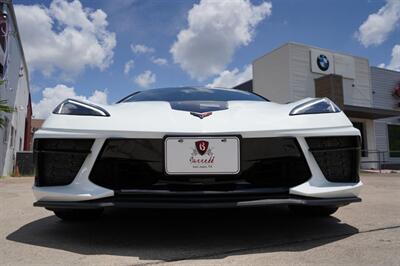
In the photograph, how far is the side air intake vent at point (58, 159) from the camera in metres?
1.98

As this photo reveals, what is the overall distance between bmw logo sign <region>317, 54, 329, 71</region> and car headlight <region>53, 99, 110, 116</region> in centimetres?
1580

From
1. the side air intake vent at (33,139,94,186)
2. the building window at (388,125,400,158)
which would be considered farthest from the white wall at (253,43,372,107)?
the side air intake vent at (33,139,94,186)

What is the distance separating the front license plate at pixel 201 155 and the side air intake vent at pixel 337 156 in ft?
1.49

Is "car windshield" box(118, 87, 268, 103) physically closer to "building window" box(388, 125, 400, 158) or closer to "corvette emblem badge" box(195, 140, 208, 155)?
"corvette emblem badge" box(195, 140, 208, 155)

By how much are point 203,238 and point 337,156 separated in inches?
36.2

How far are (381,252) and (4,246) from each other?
6.68 ft

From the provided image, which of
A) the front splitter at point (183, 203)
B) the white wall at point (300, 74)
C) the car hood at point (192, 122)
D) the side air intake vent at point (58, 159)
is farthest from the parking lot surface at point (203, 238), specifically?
the white wall at point (300, 74)

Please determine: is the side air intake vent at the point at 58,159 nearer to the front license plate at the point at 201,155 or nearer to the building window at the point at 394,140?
the front license plate at the point at 201,155

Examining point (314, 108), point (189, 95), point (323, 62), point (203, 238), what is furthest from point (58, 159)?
point (323, 62)

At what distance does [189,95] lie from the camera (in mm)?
2988

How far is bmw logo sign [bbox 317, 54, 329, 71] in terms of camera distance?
1652 centimetres

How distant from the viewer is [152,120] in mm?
2059

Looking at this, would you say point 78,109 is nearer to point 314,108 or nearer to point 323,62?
point 314,108

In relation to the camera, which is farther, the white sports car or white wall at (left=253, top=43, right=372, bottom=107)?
white wall at (left=253, top=43, right=372, bottom=107)
